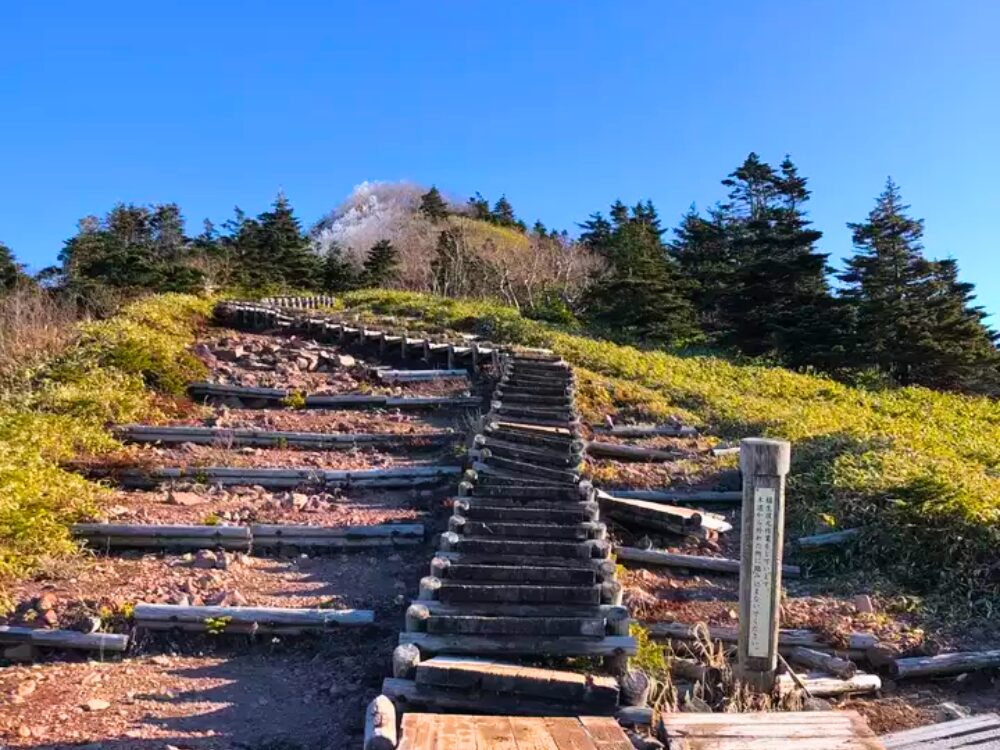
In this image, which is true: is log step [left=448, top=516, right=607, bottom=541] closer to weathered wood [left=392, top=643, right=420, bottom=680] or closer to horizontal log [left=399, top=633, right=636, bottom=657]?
horizontal log [left=399, top=633, right=636, bottom=657]

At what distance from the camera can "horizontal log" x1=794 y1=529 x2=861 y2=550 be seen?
7586 millimetres

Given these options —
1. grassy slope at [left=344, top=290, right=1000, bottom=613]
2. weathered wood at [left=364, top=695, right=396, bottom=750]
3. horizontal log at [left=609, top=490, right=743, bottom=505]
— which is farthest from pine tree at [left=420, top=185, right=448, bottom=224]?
weathered wood at [left=364, top=695, right=396, bottom=750]

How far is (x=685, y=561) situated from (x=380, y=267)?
107ft

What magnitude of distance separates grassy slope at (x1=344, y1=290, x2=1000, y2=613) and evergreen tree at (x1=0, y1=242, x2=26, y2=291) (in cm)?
1504

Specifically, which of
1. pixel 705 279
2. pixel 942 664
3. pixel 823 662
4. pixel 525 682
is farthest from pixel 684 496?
pixel 705 279

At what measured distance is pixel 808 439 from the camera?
10.8 metres

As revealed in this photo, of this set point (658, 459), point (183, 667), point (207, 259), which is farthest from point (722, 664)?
point (207, 259)

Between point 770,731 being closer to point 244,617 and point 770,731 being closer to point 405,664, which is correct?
point 405,664

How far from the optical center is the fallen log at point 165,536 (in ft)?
23.5

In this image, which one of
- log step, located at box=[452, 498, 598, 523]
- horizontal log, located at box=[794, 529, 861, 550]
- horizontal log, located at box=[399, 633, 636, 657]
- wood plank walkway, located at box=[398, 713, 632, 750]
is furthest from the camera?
horizontal log, located at box=[794, 529, 861, 550]

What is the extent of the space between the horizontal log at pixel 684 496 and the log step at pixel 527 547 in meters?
2.66

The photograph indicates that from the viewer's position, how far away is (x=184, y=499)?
834cm

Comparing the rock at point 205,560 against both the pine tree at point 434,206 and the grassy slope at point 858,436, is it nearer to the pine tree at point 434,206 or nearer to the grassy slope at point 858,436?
the grassy slope at point 858,436

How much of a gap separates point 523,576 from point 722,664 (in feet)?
5.12
